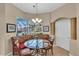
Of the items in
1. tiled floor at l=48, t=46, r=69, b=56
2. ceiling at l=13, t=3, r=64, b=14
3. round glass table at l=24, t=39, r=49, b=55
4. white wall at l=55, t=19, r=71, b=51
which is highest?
ceiling at l=13, t=3, r=64, b=14

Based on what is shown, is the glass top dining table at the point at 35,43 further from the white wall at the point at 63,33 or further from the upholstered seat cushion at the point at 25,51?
the white wall at the point at 63,33

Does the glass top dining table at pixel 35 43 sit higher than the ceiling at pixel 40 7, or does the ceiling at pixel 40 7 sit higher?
the ceiling at pixel 40 7

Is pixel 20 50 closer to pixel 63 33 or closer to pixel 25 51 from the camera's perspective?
pixel 25 51

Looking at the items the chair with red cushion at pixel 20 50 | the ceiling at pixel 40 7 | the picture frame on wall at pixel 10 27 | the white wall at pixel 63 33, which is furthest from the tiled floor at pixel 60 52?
the picture frame on wall at pixel 10 27

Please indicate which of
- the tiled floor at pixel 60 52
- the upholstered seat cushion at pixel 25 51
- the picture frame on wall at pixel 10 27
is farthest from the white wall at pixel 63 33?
the picture frame on wall at pixel 10 27

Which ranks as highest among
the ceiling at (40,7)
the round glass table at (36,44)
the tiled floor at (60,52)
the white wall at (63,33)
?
the ceiling at (40,7)

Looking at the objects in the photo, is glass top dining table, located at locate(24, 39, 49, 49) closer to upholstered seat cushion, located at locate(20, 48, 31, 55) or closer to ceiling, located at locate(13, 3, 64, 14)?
upholstered seat cushion, located at locate(20, 48, 31, 55)

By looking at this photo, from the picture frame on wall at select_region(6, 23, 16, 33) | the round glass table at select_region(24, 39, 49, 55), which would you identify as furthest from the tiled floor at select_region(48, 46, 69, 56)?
the picture frame on wall at select_region(6, 23, 16, 33)

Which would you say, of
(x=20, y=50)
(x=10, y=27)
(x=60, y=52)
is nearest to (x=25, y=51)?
(x=20, y=50)

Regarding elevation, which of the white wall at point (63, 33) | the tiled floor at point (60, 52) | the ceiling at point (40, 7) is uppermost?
the ceiling at point (40, 7)

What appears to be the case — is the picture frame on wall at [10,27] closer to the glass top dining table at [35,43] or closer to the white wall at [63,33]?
the glass top dining table at [35,43]

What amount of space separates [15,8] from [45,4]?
1.53 ft

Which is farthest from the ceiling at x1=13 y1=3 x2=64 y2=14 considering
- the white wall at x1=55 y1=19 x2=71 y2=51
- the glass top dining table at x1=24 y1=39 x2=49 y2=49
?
the glass top dining table at x1=24 y1=39 x2=49 y2=49

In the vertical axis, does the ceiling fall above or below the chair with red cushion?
above
